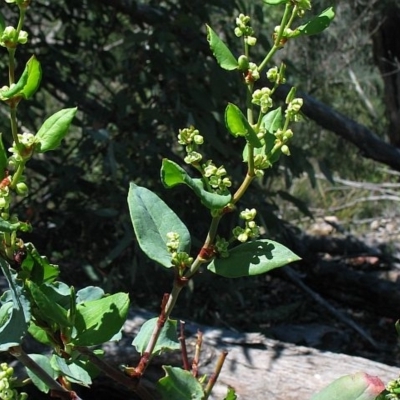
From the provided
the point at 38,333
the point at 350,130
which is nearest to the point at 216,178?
the point at 38,333

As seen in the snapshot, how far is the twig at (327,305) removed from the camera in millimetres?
2893

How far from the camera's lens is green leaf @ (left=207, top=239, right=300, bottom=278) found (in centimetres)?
69

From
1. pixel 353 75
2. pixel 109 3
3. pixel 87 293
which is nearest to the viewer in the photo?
pixel 87 293

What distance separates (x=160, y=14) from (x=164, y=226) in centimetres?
196

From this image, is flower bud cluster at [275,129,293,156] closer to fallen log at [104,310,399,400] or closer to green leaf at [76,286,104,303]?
green leaf at [76,286,104,303]

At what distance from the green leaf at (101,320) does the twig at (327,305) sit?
2248 mm

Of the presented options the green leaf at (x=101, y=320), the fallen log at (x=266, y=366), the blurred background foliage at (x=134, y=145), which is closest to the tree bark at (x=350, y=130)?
the blurred background foliage at (x=134, y=145)

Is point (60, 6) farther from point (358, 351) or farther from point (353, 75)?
point (353, 75)

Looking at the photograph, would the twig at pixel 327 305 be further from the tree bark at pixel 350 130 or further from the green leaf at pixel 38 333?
the green leaf at pixel 38 333

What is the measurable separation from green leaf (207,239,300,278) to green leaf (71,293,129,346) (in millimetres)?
90

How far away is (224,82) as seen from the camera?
2.48m

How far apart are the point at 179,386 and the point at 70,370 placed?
0.10 metres

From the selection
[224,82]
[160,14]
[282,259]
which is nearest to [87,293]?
[282,259]

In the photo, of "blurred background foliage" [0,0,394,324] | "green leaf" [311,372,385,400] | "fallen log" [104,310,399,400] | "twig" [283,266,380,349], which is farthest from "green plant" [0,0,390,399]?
"twig" [283,266,380,349]
